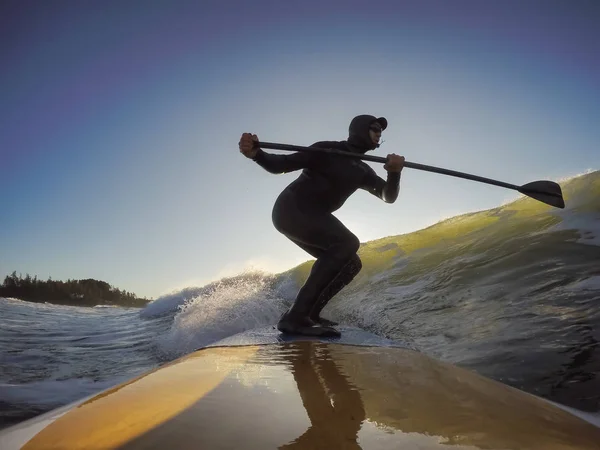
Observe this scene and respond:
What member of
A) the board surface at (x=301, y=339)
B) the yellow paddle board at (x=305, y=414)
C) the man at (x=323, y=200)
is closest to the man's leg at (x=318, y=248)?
the man at (x=323, y=200)

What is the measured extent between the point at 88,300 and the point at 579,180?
25538 mm

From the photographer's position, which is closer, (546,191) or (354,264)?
(354,264)

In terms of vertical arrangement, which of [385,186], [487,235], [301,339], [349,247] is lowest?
[301,339]

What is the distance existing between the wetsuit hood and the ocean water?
1734 millimetres

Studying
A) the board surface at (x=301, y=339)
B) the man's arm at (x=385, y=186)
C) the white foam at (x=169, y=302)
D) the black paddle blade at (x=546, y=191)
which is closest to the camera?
the board surface at (x=301, y=339)

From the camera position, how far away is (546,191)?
3.51 m

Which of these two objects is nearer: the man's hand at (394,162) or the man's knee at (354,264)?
the man's hand at (394,162)

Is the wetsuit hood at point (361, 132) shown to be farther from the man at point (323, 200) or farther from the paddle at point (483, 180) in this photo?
the paddle at point (483, 180)

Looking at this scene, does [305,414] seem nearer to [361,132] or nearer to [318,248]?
[318,248]

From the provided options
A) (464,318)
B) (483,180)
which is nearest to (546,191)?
(483,180)

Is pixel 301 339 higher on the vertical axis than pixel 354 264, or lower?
lower

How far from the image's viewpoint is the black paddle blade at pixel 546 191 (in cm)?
347

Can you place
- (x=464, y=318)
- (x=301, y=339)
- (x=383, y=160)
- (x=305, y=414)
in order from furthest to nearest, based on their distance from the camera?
(x=464, y=318) → (x=383, y=160) → (x=301, y=339) → (x=305, y=414)

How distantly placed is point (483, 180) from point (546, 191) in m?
0.65
